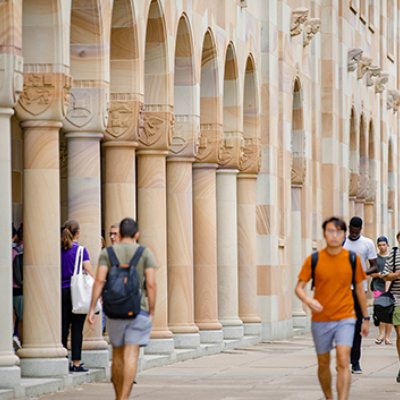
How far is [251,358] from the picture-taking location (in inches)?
1052

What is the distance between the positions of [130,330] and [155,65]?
1039 centimetres

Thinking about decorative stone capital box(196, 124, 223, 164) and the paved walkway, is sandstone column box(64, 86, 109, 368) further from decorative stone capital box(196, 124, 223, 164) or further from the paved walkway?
decorative stone capital box(196, 124, 223, 164)

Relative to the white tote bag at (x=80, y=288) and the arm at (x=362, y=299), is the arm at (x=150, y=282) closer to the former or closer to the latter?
the arm at (x=362, y=299)

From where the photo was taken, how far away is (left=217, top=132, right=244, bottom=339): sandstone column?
30.2 m

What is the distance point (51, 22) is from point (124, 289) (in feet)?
18.2

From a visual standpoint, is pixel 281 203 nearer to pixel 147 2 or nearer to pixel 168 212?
pixel 168 212

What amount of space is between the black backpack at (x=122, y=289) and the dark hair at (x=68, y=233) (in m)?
5.03

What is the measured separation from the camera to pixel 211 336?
2825 cm

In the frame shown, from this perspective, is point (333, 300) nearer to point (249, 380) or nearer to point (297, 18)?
point (249, 380)

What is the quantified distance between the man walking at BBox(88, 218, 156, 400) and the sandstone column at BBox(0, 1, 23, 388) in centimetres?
271

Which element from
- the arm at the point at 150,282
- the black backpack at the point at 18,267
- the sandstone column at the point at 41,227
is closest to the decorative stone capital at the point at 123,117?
the black backpack at the point at 18,267

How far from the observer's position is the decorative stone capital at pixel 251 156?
31.6 metres

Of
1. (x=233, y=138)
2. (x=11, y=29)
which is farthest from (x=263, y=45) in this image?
(x=11, y=29)

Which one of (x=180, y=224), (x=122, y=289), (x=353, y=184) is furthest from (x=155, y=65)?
(x=353, y=184)
